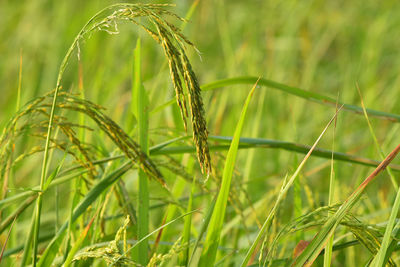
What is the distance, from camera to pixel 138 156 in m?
1.01

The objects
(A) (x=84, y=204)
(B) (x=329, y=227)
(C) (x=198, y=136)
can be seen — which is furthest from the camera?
(A) (x=84, y=204)

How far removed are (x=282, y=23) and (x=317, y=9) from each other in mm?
411

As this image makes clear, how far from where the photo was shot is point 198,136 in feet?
2.43

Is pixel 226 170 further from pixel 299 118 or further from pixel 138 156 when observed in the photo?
pixel 299 118

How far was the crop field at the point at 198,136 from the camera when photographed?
0.88 meters

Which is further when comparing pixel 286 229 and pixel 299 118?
pixel 299 118

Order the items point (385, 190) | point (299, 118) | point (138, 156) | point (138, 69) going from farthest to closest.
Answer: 1. point (299, 118)
2. point (385, 190)
3. point (138, 69)
4. point (138, 156)

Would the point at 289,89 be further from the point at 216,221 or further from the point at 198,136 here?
the point at 198,136

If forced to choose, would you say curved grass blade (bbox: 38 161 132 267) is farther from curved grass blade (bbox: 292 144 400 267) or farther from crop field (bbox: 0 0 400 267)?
curved grass blade (bbox: 292 144 400 267)

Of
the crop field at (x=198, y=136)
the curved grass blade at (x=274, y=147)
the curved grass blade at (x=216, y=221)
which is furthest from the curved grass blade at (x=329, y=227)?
the curved grass blade at (x=274, y=147)

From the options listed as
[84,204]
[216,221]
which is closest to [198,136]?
[216,221]

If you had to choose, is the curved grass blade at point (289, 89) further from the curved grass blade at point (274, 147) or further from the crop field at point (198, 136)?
the curved grass blade at point (274, 147)

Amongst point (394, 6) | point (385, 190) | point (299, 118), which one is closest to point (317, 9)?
point (394, 6)

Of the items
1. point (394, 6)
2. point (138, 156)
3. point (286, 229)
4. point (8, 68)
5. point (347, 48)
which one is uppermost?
point (394, 6)
